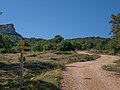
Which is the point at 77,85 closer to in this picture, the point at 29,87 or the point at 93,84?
the point at 93,84

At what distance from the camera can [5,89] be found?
1686cm

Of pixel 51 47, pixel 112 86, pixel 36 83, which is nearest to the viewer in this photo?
pixel 36 83

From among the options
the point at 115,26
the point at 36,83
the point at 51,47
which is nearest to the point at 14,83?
the point at 36,83

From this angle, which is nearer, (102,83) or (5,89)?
(5,89)

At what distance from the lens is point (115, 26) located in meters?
33.2

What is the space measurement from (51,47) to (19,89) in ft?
410

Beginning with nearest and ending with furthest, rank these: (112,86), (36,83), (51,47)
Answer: (36,83) < (112,86) < (51,47)

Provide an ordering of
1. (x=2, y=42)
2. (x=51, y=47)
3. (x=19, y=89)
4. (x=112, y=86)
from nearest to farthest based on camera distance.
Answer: (x=19, y=89) < (x=112, y=86) < (x=2, y=42) < (x=51, y=47)

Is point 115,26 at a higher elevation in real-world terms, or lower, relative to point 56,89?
higher

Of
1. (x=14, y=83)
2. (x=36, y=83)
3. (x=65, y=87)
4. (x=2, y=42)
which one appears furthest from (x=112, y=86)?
(x=2, y=42)

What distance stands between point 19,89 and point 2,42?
26150 millimetres

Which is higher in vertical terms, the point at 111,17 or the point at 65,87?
the point at 111,17

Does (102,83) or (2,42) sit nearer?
(102,83)

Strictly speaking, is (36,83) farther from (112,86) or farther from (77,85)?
(112,86)
